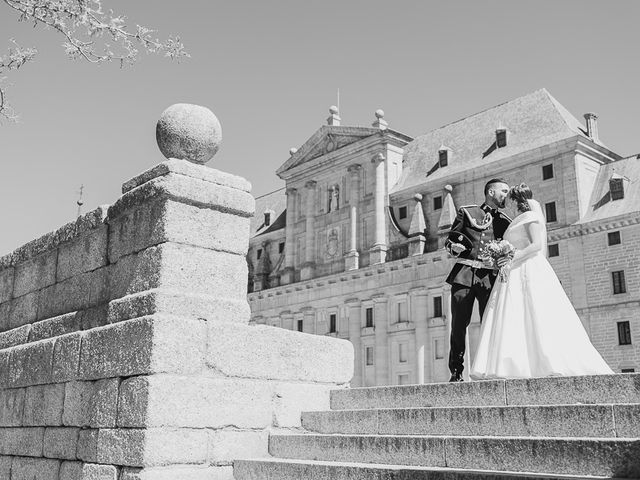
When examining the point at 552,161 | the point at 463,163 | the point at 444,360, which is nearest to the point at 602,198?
the point at 552,161

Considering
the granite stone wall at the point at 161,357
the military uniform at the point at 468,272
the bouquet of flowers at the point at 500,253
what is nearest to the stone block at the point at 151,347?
the granite stone wall at the point at 161,357

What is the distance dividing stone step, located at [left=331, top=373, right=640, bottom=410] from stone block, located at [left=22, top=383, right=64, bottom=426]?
8.38 feet

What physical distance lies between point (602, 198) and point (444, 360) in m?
12.4

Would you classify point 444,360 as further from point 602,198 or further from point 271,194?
point 271,194

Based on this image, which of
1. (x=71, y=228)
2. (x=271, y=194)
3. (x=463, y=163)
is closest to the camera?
(x=71, y=228)

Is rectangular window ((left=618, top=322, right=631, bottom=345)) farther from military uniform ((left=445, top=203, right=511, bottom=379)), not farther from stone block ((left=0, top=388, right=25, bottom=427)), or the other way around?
stone block ((left=0, top=388, right=25, bottom=427))

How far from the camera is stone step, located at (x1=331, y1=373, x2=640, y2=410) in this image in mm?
4914

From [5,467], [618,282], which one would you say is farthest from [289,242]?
[5,467]

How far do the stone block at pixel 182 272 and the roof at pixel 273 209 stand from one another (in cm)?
4858

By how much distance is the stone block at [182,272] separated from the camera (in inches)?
219

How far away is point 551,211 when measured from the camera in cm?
3659

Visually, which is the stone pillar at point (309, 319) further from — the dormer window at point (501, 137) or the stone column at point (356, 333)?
the dormer window at point (501, 137)

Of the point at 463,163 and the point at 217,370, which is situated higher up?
the point at 463,163

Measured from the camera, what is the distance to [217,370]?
5.50 meters
